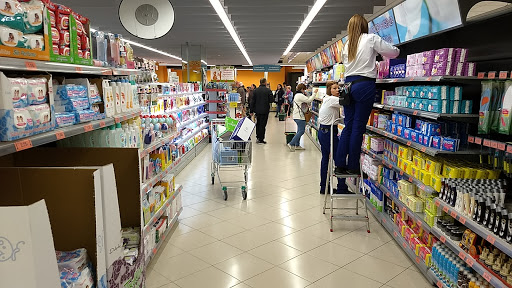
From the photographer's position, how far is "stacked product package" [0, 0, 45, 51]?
165 centimetres

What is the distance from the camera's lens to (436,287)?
10.9ft

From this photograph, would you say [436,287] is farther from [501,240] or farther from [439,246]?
[501,240]

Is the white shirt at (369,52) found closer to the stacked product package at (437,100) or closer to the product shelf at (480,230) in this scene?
the stacked product package at (437,100)

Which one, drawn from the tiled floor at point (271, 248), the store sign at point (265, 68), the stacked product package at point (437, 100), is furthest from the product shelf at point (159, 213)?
the store sign at point (265, 68)

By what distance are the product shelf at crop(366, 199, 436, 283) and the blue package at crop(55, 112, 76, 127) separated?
3204 millimetres

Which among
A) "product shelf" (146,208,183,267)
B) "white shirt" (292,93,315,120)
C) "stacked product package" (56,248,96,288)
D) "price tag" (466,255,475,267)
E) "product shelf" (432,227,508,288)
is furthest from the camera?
"white shirt" (292,93,315,120)

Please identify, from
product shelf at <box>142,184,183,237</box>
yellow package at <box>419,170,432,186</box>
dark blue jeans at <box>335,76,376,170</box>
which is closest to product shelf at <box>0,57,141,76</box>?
product shelf at <box>142,184,183,237</box>

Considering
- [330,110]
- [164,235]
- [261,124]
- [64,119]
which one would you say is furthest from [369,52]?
[261,124]

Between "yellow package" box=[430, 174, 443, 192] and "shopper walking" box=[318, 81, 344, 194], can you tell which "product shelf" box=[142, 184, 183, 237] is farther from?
"yellow package" box=[430, 174, 443, 192]

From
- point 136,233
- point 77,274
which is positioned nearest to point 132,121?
point 136,233

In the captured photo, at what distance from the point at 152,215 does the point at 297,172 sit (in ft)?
14.3

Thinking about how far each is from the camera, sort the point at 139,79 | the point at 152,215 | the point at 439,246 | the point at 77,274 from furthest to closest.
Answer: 1. the point at 139,79
2. the point at 152,215
3. the point at 439,246
4. the point at 77,274

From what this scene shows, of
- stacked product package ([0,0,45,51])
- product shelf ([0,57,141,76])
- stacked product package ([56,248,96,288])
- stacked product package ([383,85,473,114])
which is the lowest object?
stacked product package ([56,248,96,288])

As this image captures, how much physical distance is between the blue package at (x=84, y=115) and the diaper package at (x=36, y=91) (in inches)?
13.7
